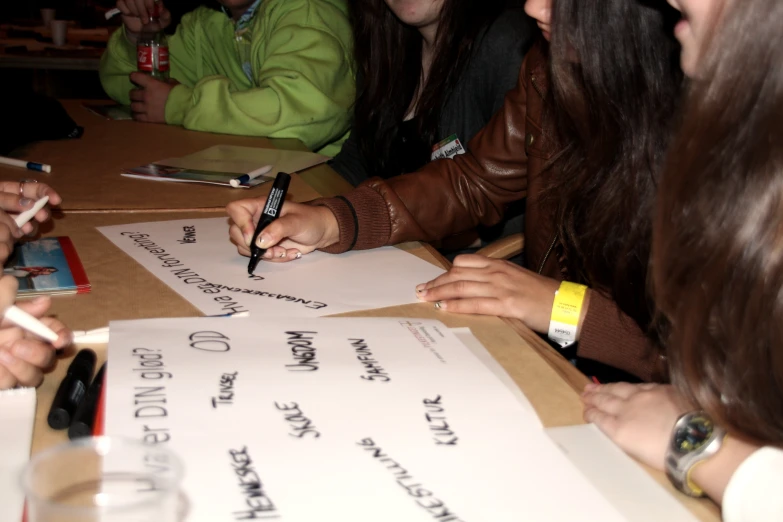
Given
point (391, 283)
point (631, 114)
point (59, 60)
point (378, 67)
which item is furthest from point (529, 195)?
point (59, 60)

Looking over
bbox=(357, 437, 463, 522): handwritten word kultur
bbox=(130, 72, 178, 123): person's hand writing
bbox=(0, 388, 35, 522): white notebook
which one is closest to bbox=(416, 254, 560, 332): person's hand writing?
bbox=(357, 437, 463, 522): handwritten word kultur

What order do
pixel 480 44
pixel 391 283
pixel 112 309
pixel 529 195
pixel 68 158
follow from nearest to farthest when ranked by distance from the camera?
pixel 112 309 < pixel 391 283 < pixel 529 195 < pixel 68 158 < pixel 480 44

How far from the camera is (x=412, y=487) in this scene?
60cm

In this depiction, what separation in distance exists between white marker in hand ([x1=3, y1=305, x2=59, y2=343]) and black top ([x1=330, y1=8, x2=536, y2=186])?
117 centimetres

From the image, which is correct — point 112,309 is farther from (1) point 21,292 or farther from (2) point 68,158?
(2) point 68,158

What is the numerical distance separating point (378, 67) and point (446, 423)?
1327mm

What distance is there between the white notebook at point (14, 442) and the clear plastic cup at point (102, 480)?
0.07m

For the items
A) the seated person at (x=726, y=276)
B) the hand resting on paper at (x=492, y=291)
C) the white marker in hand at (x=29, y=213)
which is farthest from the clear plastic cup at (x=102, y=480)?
the white marker in hand at (x=29, y=213)

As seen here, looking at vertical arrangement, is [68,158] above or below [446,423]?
below

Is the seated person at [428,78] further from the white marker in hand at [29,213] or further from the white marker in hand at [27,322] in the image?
the white marker in hand at [27,322]

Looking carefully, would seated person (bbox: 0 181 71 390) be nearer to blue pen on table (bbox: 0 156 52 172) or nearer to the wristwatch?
the wristwatch

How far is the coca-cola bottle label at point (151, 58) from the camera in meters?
2.06

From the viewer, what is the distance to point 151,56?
6.77ft

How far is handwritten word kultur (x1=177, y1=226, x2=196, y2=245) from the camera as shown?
113 cm
